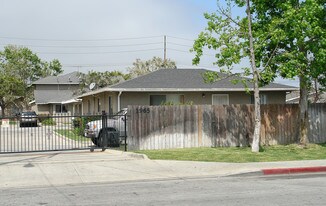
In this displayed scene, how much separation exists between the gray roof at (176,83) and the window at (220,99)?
0.71 meters

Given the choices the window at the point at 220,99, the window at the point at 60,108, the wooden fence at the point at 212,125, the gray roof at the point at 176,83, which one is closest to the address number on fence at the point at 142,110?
the wooden fence at the point at 212,125

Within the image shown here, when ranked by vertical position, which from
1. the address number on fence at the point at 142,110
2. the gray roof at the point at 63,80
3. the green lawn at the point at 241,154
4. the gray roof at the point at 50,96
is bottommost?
the green lawn at the point at 241,154

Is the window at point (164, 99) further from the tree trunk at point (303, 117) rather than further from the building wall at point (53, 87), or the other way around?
the building wall at point (53, 87)

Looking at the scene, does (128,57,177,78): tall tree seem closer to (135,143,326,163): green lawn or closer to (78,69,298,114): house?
(78,69,298,114): house

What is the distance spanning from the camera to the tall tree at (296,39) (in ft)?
53.1

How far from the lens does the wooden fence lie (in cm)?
1761

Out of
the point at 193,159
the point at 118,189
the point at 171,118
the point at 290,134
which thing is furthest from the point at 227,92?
the point at 118,189

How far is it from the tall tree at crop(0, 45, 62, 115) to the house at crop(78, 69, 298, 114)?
119 ft

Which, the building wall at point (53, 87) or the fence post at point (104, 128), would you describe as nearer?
the fence post at point (104, 128)

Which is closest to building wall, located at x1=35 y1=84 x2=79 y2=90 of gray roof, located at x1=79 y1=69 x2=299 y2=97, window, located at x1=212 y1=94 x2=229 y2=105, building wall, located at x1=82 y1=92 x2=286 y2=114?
building wall, located at x1=82 y1=92 x2=286 y2=114

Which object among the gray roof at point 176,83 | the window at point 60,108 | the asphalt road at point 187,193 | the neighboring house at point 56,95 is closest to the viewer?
the asphalt road at point 187,193

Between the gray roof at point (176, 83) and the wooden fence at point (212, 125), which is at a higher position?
the gray roof at point (176, 83)

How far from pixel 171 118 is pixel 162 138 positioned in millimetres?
886

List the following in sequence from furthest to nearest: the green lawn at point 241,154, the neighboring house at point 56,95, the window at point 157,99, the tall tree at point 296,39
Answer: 1. the neighboring house at point 56,95
2. the window at point 157,99
3. the tall tree at point 296,39
4. the green lawn at point 241,154
